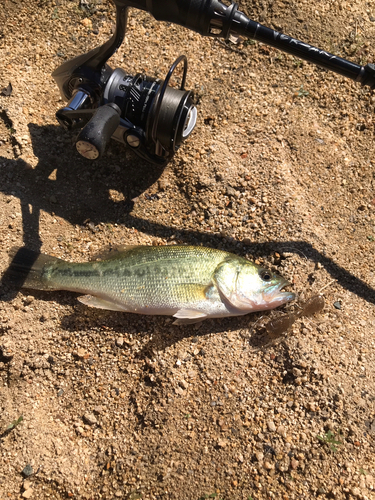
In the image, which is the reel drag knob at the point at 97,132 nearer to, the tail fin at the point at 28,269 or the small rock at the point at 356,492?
the tail fin at the point at 28,269

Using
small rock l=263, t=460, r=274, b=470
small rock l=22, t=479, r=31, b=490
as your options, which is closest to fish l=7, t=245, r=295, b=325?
small rock l=263, t=460, r=274, b=470

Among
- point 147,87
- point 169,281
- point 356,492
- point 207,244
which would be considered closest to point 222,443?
point 356,492

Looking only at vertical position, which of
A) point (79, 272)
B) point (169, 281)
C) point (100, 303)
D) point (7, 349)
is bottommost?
point (7, 349)

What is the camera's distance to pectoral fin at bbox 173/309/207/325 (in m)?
3.16

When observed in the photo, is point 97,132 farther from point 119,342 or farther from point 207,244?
point 119,342

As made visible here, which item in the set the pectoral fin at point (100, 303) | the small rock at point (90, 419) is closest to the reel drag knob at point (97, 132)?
the pectoral fin at point (100, 303)

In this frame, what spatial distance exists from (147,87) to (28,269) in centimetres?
203

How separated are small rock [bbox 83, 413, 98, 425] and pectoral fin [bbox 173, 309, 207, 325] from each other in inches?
45.1

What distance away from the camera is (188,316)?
3.16 metres

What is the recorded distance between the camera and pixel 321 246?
351cm

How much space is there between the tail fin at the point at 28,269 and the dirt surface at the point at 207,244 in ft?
0.53

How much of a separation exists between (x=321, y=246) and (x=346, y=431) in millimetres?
1658

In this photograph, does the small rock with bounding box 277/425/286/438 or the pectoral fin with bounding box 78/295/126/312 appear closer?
the small rock with bounding box 277/425/286/438

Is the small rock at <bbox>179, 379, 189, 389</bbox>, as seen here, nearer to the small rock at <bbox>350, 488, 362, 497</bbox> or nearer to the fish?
the fish
